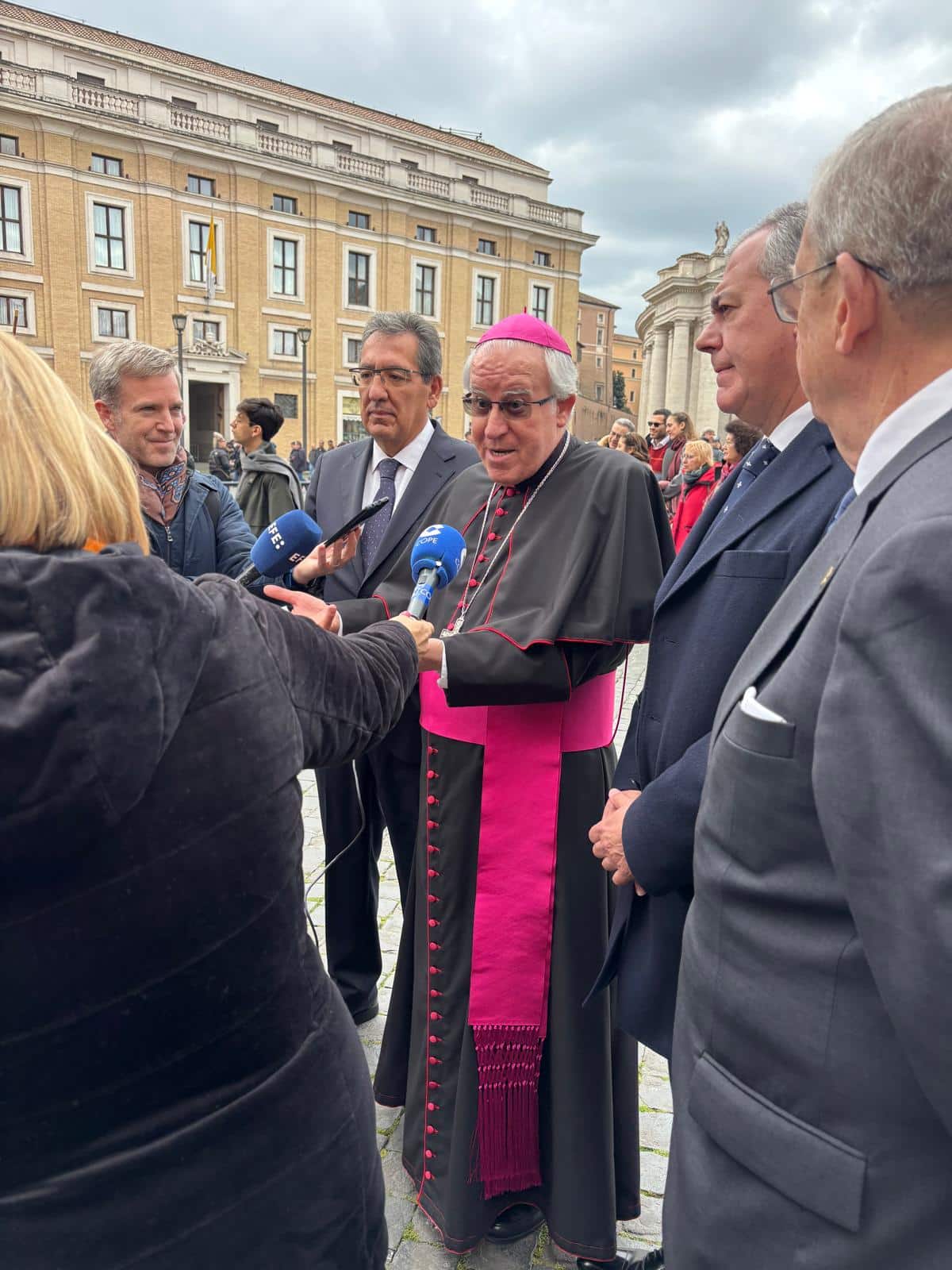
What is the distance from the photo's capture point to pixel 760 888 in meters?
1.06

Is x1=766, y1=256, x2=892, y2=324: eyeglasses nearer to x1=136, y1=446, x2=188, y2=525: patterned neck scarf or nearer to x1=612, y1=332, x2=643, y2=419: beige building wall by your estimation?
x1=136, y1=446, x2=188, y2=525: patterned neck scarf

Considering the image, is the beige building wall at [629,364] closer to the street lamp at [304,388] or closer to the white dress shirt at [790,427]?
the street lamp at [304,388]

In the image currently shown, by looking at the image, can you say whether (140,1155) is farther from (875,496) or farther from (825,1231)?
(875,496)

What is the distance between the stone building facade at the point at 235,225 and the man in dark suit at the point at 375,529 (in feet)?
97.0

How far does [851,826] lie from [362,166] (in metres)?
43.2

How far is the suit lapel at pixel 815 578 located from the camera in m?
0.97

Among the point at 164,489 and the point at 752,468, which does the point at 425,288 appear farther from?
the point at 752,468

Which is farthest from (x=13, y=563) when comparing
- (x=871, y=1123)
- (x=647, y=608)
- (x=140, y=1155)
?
(x=647, y=608)

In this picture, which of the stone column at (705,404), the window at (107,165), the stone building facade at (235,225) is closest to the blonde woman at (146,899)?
the stone building facade at (235,225)

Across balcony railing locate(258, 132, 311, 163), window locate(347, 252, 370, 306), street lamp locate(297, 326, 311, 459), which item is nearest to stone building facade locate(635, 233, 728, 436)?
window locate(347, 252, 370, 306)

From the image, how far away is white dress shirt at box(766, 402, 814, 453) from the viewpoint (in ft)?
5.65

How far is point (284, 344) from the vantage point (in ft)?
121

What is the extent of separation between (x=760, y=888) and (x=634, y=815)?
62cm

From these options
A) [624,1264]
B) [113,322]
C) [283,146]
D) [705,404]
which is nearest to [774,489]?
[624,1264]
